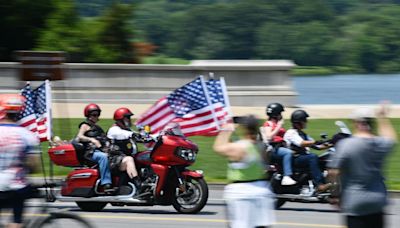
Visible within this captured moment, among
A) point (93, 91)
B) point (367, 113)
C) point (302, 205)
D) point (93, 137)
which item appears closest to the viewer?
point (367, 113)

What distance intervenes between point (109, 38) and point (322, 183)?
23.7 m

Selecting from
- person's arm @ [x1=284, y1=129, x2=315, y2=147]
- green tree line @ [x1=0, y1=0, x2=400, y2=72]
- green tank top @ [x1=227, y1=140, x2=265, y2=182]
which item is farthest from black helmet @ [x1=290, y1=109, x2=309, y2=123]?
green tree line @ [x1=0, y1=0, x2=400, y2=72]

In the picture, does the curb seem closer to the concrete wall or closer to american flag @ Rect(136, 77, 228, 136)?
american flag @ Rect(136, 77, 228, 136)

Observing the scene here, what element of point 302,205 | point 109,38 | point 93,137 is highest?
point 109,38

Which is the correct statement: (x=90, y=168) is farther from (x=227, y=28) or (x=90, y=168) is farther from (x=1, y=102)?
(x=227, y=28)

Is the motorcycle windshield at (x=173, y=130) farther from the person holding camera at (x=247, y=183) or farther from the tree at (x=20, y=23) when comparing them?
the tree at (x=20, y=23)

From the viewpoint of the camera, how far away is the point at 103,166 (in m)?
14.5

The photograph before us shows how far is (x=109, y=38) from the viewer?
37594 millimetres

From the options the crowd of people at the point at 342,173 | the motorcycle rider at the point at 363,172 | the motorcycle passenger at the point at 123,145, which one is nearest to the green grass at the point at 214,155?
the motorcycle passenger at the point at 123,145

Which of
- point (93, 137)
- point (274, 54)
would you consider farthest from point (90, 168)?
point (274, 54)

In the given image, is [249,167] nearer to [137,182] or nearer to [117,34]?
[137,182]

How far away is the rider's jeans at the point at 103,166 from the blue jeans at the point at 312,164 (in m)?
2.62

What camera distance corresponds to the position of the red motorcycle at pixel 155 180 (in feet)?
46.6

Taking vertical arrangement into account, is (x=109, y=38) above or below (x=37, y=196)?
above
